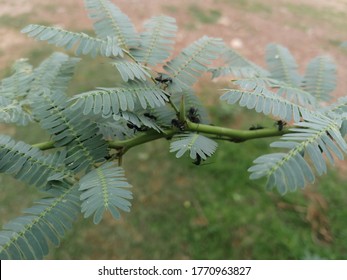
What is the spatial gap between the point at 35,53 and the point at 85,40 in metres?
3.65

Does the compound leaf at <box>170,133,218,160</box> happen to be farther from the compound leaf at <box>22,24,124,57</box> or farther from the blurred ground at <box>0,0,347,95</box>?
the blurred ground at <box>0,0,347,95</box>

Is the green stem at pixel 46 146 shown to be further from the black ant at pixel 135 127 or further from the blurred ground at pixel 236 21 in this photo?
the blurred ground at pixel 236 21

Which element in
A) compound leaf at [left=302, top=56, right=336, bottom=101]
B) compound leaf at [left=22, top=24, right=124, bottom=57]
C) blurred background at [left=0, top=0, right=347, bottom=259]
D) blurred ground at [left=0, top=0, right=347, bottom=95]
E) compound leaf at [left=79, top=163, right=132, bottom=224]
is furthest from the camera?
blurred ground at [left=0, top=0, right=347, bottom=95]

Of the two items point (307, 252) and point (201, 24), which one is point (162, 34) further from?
point (201, 24)

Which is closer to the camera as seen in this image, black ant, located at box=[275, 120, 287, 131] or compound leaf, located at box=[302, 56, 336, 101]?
black ant, located at box=[275, 120, 287, 131]

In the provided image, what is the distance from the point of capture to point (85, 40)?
948 mm

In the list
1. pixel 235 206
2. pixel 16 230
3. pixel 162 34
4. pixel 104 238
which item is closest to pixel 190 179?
pixel 235 206

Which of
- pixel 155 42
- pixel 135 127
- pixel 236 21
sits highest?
pixel 155 42

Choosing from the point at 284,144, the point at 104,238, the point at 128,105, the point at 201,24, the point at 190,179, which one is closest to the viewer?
the point at 284,144

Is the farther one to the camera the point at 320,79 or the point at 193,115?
the point at 320,79

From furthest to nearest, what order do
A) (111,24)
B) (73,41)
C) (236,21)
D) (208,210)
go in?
1. (236,21)
2. (208,210)
3. (111,24)
4. (73,41)

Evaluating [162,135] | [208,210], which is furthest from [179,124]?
[208,210]

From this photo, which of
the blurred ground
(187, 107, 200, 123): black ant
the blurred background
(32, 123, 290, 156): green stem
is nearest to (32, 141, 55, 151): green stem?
(32, 123, 290, 156): green stem

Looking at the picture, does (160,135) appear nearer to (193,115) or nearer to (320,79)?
(193,115)
